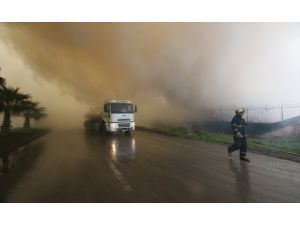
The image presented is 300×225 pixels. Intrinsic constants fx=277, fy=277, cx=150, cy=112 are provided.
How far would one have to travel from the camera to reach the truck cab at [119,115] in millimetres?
18219

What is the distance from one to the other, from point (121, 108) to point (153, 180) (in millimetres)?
12569

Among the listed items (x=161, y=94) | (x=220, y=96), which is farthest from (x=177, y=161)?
(x=161, y=94)

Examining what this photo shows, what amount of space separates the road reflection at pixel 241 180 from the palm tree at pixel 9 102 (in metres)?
18.2

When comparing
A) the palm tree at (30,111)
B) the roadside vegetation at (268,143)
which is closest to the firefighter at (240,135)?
the roadside vegetation at (268,143)

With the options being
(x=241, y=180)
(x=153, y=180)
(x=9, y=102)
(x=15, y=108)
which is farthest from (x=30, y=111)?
(x=241, y=180)

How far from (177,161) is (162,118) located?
17.8m

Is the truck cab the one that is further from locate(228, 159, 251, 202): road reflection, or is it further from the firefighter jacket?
locate(228, 159, 251, 202): road reflection

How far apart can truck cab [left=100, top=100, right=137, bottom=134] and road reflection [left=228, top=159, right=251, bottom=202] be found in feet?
34.8

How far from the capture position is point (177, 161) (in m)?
8.69

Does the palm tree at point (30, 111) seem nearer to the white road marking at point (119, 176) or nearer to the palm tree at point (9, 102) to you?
the palm tree at point (9, 102)

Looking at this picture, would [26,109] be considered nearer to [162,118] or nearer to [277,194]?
[162,118]

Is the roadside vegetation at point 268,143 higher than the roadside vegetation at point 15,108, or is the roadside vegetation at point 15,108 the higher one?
the roadside vegetation at point 15,108

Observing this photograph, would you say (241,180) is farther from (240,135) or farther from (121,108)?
(121,108)
